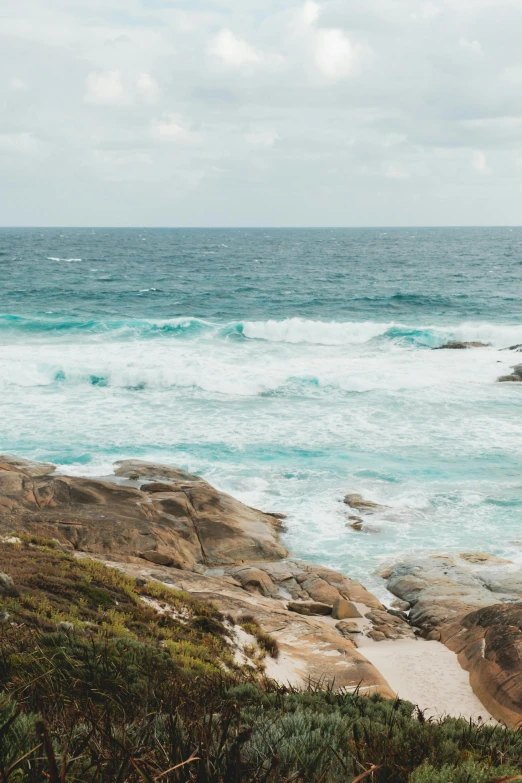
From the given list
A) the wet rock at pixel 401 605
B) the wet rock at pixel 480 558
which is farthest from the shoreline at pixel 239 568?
the wet rock at pixel 480 558

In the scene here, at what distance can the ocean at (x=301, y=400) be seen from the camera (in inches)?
741

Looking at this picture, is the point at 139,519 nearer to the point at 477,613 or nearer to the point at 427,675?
the point at 427,675

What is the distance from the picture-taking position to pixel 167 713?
536cm

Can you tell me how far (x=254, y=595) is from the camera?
44.9 feet

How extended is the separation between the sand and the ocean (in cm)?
308

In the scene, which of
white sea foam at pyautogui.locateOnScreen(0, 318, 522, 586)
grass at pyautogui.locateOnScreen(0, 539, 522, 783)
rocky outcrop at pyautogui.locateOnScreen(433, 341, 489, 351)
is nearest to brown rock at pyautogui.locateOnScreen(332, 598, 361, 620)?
white sea foam at pyautogui.locateOnScreen(0, 318, 522, 586)

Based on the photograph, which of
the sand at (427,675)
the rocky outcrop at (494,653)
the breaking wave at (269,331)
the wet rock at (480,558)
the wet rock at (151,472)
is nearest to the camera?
the rocky outcrop at (494,653)

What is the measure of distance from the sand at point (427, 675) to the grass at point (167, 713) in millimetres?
2291

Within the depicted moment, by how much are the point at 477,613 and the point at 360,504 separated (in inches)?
262

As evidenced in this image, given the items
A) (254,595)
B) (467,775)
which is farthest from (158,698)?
(254,595)

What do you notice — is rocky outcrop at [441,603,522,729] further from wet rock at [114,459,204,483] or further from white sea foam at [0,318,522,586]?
wet rock at [114,459,204,483]

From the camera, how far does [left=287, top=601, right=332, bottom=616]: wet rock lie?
1348 cm

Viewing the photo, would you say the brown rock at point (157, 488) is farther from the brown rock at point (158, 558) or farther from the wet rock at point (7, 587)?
the wet rock at point (7, 587)

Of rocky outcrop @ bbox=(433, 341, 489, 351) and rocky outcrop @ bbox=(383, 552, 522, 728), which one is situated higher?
rocky outcrop @ bbox=(433, 341, 489, 351)
